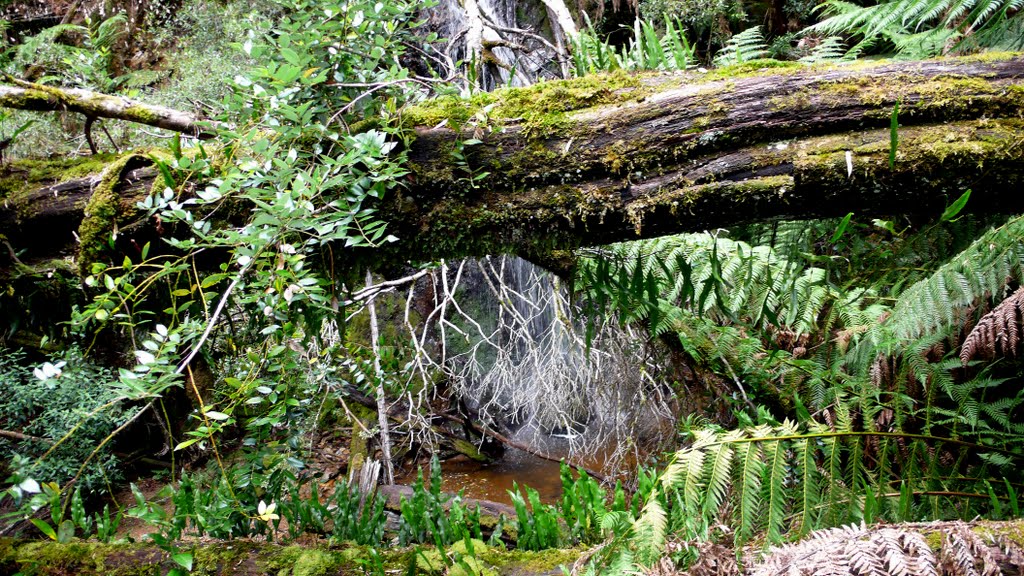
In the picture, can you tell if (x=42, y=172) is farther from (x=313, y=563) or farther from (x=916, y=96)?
(x=916, y=96)

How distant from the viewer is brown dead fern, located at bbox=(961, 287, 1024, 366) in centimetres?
242

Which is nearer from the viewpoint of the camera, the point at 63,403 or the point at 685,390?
the point at 685,390

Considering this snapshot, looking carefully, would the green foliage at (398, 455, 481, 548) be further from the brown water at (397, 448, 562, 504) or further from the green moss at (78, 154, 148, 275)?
the brown water at (397, 448, 562, 504)

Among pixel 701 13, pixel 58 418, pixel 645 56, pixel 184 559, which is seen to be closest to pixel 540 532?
pixel 184 559

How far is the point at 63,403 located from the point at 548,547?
4066 mm

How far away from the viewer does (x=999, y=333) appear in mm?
2426

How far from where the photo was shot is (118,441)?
6207 mm

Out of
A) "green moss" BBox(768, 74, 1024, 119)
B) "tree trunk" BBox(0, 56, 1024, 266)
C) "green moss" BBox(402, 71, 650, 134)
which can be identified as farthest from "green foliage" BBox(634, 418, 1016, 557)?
"green moss" BBox(402, 71, 650, 134)

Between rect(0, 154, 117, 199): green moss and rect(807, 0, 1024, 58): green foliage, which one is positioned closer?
rect(0, 154, 117, 199): green moss

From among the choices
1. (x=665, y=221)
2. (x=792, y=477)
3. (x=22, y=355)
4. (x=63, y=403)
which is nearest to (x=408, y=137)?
(x=665, y=221)

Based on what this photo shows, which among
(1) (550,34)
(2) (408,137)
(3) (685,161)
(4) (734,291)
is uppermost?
(1) (550,34)

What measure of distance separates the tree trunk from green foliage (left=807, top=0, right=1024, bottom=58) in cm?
197

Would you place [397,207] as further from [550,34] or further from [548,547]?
[550,34]

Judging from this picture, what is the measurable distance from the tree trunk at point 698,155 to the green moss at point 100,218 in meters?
0.05
